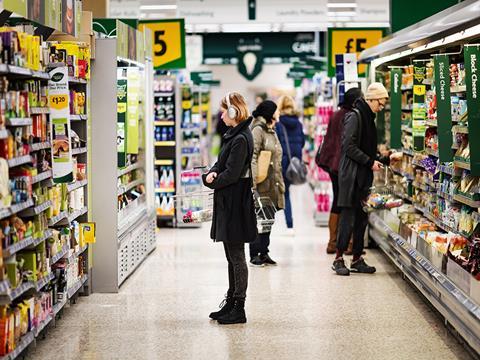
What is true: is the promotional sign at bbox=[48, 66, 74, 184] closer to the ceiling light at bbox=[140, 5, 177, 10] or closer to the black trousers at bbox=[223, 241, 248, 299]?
the black trousers at bbox=[223, 241, 248, 299]

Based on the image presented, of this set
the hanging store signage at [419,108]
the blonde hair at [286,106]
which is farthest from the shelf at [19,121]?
the blonde hair at [286,106]

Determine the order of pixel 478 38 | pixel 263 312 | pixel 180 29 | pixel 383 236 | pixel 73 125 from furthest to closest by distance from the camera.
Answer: pixel 180 29 < pixel 383 236 < pixel 73 125 < pixel 263 312 < pixel 478 38

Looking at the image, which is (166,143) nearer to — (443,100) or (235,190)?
(235,190)

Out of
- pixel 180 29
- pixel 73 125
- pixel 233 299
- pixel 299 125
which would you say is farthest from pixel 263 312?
pixel 180 29

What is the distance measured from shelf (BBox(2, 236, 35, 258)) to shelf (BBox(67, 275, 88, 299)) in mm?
1407

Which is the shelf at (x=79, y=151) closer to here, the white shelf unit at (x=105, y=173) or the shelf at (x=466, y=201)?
the white shelf unit at (x=105, y=173)

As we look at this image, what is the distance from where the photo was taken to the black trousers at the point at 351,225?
8.73 m

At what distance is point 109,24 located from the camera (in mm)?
8609

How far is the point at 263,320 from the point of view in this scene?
707cm

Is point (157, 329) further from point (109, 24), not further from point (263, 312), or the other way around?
point (109, 24)

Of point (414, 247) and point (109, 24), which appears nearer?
point (414, 247)

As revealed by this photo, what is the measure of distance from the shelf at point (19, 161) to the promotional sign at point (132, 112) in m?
3.07

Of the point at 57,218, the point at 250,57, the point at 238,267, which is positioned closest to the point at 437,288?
the point at 238,267

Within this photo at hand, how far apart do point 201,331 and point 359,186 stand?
8.49 ft
